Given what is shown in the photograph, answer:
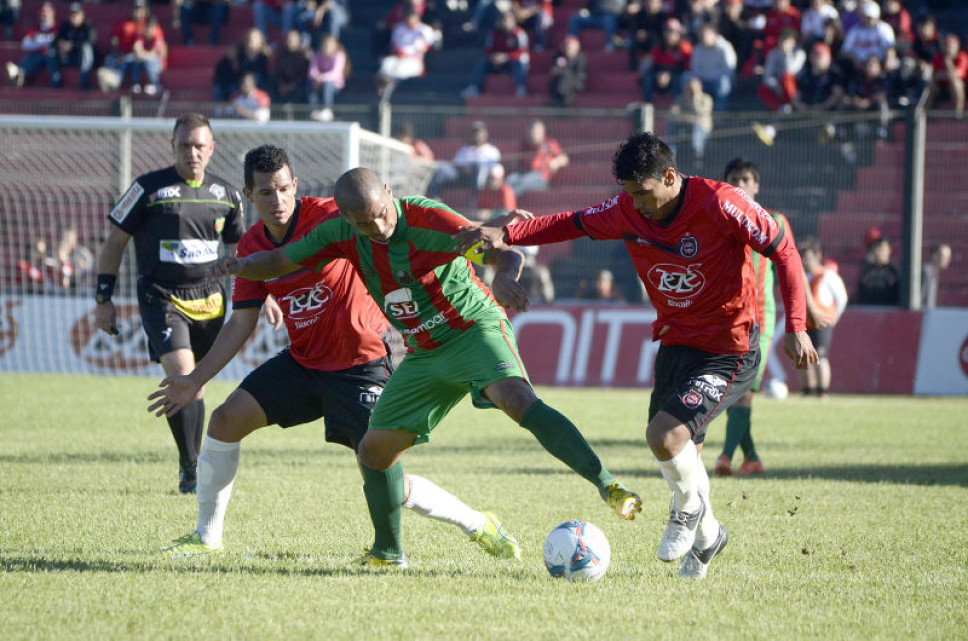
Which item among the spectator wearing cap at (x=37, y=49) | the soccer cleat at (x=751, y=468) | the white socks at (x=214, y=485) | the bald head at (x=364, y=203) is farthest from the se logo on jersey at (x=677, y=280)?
the spectator wearing cap at (x=37, y=49)

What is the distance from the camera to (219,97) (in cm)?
2169

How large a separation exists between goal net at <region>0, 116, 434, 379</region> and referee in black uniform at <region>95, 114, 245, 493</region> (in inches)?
289

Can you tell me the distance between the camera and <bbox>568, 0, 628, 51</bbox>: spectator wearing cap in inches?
916

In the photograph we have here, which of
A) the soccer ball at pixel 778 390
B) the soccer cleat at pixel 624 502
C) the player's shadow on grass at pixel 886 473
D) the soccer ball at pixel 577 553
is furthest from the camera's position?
the soccer ball at pixel 778 390

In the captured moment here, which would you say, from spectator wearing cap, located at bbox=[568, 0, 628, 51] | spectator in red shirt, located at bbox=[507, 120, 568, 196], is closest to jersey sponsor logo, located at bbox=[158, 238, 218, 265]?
spectator in red shirt, located at bbox=[507, 120, 568, 196]

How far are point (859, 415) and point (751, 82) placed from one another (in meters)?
8.65

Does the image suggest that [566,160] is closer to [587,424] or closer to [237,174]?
[237,174]

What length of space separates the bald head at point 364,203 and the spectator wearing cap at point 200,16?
2062 centimetres

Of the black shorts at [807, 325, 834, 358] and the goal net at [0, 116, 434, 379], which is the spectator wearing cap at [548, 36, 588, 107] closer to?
the goal net at [0, 116, 434, 379]

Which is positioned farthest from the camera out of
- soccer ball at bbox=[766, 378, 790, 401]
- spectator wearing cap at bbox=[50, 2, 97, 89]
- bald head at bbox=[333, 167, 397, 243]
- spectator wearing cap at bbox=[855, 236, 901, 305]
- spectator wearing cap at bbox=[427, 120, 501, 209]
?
spectator wearing cap at bbox=[50, 2, 97, 89]

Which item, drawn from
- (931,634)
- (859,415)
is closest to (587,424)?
(859,415)

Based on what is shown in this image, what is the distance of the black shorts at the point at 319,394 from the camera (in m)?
6.21

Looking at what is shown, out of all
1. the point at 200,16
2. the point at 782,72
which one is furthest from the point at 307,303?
the point at 200,16

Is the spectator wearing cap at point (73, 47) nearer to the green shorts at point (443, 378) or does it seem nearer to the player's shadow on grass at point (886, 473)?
the player's shadow on grass at point (886, 473)
